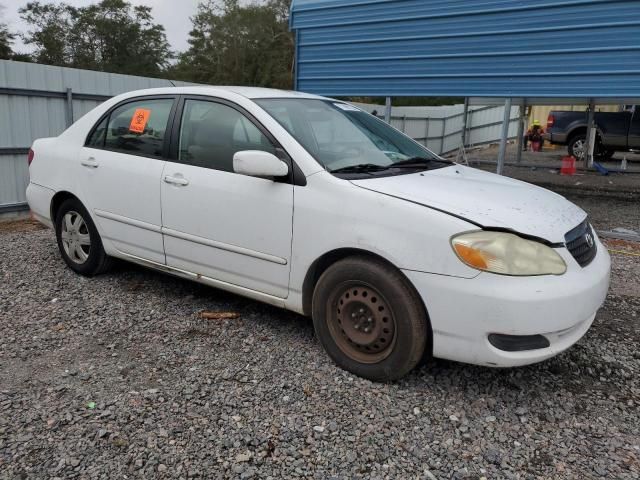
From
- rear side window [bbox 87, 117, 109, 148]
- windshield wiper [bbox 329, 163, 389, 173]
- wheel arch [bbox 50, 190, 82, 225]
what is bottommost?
wheel arch [bbox 50, 190, 82, 225]

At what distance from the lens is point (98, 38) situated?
39219mm

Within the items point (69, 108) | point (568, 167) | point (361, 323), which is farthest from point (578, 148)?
point (361, 323)

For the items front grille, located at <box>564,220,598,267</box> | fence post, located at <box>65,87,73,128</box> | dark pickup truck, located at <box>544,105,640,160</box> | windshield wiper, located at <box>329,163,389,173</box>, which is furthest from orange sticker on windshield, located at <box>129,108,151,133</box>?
dark pickup truck, located at <box>544,105,640,160</box>

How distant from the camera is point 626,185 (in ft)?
36.4

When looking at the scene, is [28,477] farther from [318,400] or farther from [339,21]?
[339,21]

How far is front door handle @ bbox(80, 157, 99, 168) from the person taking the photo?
14.1ft

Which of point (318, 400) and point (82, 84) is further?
point (82, 84)

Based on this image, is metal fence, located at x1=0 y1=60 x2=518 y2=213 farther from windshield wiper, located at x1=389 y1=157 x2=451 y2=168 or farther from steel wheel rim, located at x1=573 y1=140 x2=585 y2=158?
steel wheel rim, located at x1=573 y1=140 x2=585 y2=158

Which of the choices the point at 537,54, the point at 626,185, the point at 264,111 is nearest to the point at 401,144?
the point at 264,111

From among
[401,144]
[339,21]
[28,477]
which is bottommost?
[28,477]

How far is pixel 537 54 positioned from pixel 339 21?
3231 millimetres

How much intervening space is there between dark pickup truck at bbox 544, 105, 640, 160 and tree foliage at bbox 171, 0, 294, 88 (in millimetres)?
21902

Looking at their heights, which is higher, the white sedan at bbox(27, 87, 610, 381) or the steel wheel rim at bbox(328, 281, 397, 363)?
the white sedan at bbox(27, 87, 610, 381)

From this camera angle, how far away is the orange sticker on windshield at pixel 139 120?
13.5 ft
